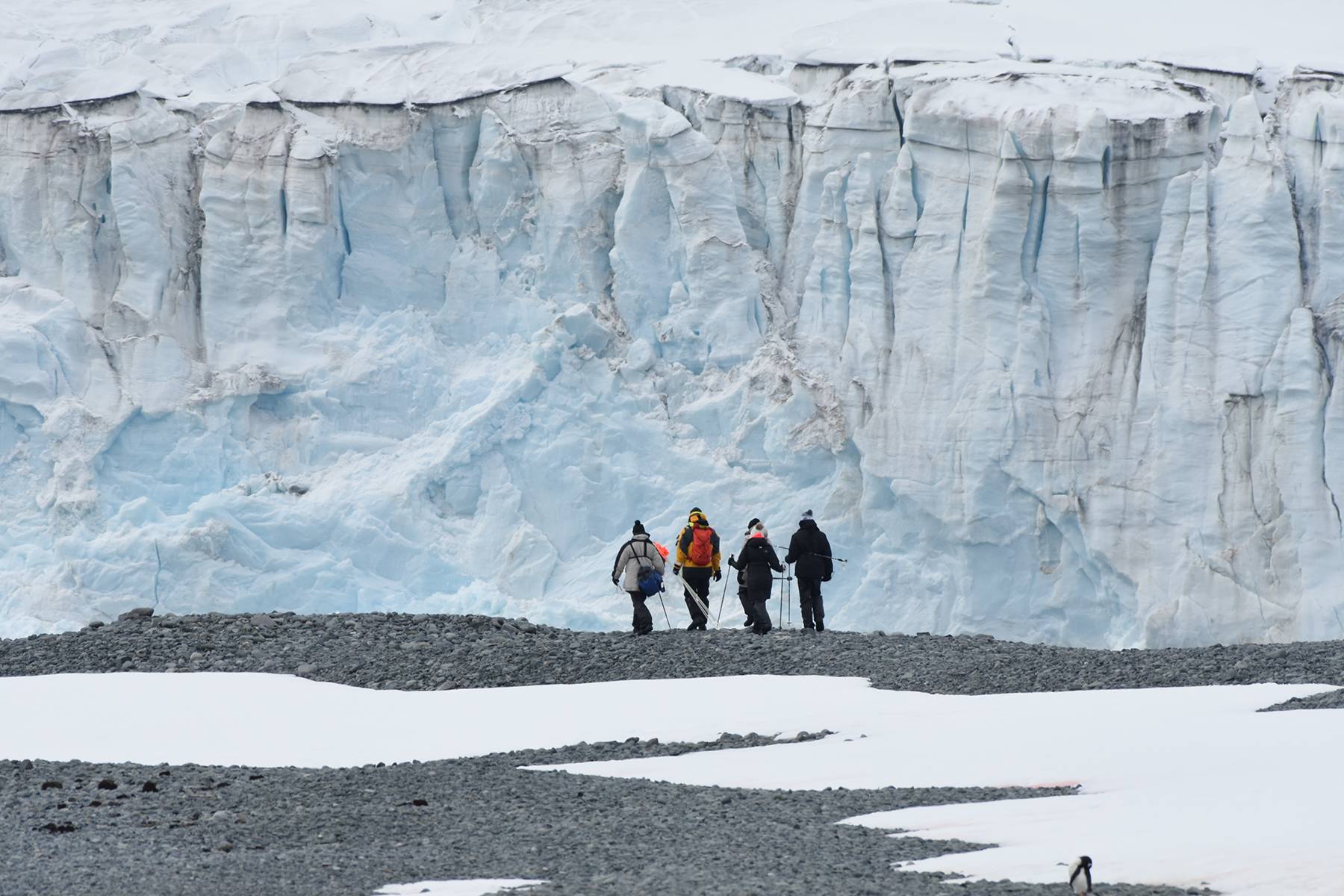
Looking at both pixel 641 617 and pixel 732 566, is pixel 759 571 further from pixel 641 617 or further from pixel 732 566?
pixel 641 617

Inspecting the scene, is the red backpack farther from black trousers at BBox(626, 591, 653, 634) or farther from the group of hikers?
black trousers at BBox(626, 591, 653, 634)

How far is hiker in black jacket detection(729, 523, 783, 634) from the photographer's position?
1237 cm

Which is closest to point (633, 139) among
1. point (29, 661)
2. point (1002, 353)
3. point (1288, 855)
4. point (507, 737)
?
point (1002, 353)

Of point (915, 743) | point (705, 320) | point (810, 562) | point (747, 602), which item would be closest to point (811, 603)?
point (810, 562)

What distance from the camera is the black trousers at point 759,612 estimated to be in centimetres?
1235

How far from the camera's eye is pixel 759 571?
40.7 feet

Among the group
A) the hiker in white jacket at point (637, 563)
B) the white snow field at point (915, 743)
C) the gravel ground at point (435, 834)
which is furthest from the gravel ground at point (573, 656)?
the gravel ground at point (435, 834)

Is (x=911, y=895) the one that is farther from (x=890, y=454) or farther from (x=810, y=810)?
(x=890, y=454)

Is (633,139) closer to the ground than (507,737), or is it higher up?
higher up

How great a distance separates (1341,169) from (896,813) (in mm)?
13656

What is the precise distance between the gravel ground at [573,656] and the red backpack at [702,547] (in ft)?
2.42

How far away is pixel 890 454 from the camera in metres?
18.5

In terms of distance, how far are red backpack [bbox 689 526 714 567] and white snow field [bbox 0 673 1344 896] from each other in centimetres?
232

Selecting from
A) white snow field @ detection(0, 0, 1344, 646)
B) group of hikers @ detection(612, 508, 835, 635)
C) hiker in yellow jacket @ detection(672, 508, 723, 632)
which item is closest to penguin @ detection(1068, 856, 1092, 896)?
group of hikers @ detection(612, 508, 835, 635)
